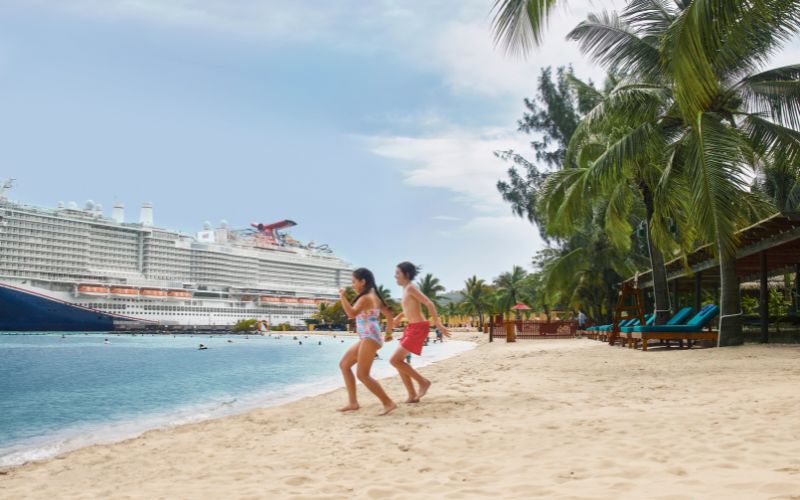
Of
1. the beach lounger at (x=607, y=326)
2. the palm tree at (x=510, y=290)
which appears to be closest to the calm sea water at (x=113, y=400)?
the beach lounger at (x=607, y=326)

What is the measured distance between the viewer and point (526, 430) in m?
4.59

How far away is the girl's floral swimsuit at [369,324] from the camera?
580 cm

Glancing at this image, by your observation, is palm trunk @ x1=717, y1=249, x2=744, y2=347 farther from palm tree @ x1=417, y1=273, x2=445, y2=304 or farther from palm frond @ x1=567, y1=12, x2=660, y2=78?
palm tree @ x1=417, y1=273, x2=445, y2=304

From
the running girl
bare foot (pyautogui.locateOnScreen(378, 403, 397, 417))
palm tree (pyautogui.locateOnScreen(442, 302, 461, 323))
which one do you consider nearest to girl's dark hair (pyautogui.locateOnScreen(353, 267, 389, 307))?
the running girl

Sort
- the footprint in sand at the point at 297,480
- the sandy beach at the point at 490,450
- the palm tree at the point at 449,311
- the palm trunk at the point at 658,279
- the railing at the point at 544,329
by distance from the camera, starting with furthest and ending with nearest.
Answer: the palm tree at the point at 449,311
the railing at the point at 544,329
the palm trunk at the point at 658,279
the footprint in sand at the point at 297,480
the sandy beach at the point at 490,450

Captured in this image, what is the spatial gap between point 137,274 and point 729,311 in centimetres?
7574

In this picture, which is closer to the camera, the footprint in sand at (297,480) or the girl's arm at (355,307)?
the footprint in sand at (297,480)

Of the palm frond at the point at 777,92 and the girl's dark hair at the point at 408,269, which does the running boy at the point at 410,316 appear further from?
the palm frond at the point at 777,92

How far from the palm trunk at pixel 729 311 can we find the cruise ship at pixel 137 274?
2620 inches

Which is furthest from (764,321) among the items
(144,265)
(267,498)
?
(144,265)

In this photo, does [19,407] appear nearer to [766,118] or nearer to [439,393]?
[439,393]

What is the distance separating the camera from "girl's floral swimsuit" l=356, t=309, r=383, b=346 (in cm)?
580

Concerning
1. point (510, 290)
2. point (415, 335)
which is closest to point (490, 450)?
point (415, 335)

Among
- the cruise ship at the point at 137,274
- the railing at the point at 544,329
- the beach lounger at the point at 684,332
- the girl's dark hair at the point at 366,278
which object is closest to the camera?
the girl's dark hair at the point at 366,278
